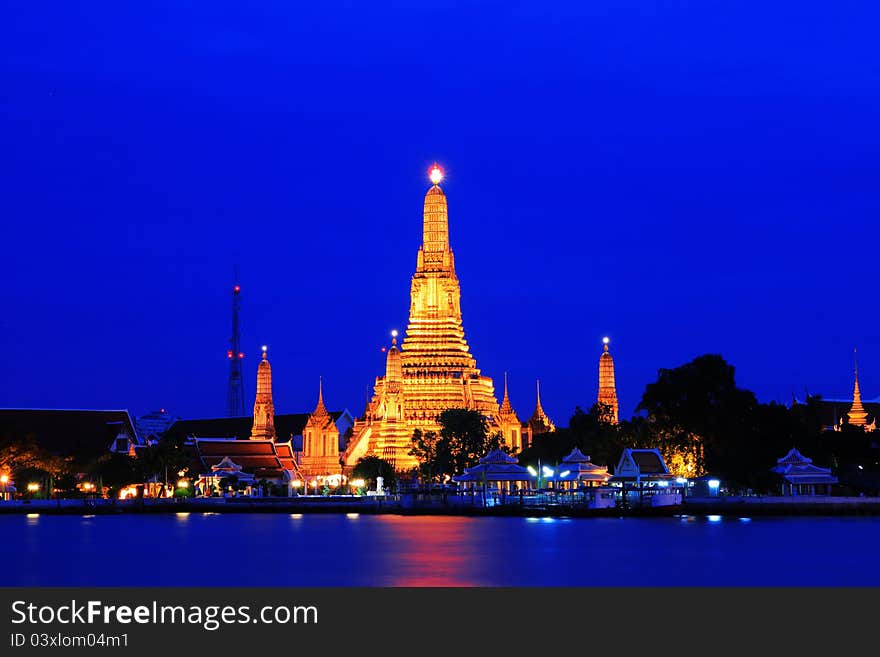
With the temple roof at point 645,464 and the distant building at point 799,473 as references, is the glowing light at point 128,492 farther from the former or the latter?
the distant building at point 799,473

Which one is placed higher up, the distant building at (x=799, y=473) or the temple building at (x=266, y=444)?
the temple building at (x=266, y=444)

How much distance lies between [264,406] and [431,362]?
2513cm

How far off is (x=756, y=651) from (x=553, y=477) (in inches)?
2615

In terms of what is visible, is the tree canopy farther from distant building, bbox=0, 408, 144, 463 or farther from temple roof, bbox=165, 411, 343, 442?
temple roof, bbox=165, 411, 343, 442

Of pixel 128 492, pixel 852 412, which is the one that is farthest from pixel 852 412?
pixel 128 492

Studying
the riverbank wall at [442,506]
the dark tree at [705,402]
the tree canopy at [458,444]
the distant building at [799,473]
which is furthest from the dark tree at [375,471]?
the distant building at [799,473]

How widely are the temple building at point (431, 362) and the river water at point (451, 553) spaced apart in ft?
93.0

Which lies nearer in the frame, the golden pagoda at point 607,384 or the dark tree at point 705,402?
the dark tree at point 705,402

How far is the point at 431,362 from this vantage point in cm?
11606

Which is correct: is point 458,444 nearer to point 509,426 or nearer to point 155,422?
point 509,426

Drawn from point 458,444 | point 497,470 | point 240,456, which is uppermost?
point 240,456

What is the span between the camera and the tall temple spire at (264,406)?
135038mm

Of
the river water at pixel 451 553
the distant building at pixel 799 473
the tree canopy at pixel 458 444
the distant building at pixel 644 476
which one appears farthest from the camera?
the tree canopy at pixel 458 444

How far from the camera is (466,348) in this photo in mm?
117625
